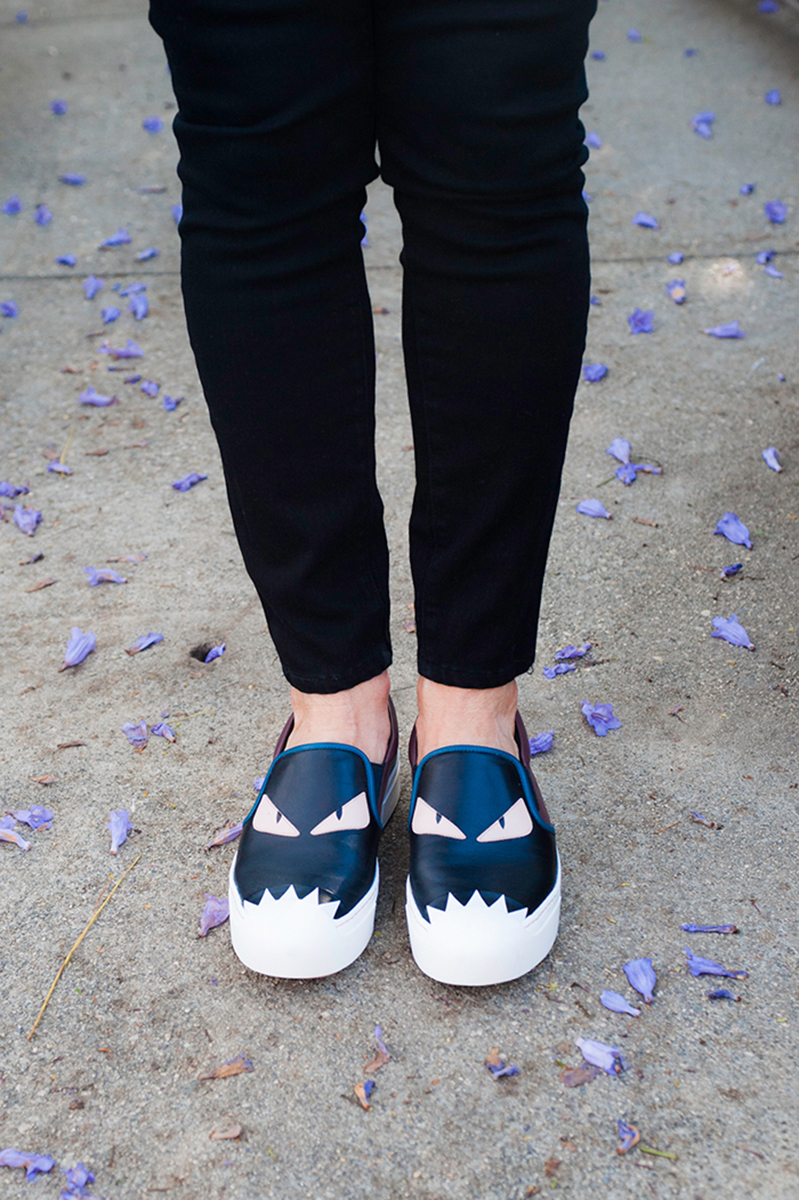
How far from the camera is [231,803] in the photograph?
50.9 inches

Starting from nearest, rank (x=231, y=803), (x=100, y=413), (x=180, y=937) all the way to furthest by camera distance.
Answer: (x=180, y=937) < (x=231, y=803) < (x=100, y=413)

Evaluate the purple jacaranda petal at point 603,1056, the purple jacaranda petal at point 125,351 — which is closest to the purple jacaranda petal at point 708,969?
the purple jacaranda petal at point 603,1056

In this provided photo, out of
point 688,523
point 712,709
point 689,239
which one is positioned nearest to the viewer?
point 712,709

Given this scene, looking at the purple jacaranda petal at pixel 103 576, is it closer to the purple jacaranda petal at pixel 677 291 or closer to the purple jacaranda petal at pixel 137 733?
the purple jacaranda petal at pixel 137 733

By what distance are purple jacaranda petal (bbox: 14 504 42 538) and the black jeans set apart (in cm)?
90

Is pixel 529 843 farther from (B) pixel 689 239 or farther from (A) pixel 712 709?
(B) pixel 689 239

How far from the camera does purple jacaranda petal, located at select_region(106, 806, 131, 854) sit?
124 cm

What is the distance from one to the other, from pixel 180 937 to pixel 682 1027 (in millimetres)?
538

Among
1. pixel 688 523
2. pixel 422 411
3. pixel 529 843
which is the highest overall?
pixel 422 411

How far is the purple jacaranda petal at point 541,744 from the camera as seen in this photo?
135 cm

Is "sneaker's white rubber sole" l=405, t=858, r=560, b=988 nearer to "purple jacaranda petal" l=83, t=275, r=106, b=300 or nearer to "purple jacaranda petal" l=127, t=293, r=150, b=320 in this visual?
"purple jacaranda petal" l=127, t=293, r=150, b=320

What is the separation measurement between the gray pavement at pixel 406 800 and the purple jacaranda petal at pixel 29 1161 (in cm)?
1

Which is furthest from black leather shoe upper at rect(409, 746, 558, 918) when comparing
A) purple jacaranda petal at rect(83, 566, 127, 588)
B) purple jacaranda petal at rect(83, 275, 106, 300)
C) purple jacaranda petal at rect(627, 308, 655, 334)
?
purple jacaranda petal at rect(83, 275, 106, 300)

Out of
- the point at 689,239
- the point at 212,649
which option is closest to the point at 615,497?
the point at 212,649
